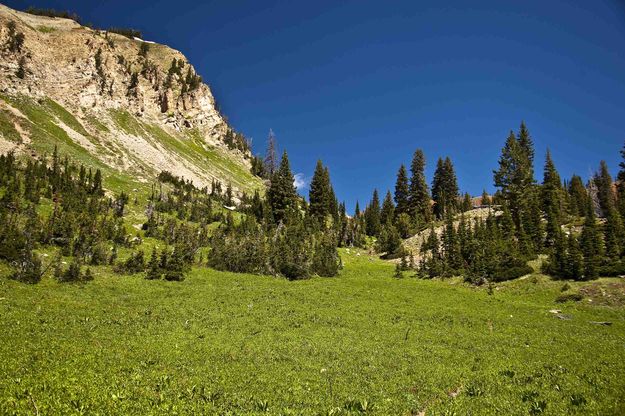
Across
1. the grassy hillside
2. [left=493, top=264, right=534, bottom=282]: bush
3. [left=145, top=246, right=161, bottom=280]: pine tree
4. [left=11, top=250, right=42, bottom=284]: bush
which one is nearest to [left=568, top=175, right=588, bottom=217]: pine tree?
[left=493, top=264, right=534, bottom=282]: bush

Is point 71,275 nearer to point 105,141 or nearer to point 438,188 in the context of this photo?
point 105,141

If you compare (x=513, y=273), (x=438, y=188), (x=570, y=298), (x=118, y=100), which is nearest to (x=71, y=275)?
(x=570, y=298)

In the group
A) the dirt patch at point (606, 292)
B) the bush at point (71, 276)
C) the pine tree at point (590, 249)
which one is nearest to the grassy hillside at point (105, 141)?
the bush at point (71, 276)

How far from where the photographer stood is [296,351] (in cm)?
2145

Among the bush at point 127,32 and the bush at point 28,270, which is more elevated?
the bush at point 127,32

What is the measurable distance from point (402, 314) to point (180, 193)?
58078mm

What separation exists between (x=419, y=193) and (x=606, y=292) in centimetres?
5653

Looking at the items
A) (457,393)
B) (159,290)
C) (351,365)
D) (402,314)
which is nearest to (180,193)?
(159,290)

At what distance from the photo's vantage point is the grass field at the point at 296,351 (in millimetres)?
13078

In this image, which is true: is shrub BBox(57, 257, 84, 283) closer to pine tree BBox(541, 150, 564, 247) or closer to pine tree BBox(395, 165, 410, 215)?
pine tree BBox(541, 150, 564, 247)

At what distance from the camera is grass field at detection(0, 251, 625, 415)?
1308cm

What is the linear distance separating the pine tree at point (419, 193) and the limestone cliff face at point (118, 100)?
53.9 m

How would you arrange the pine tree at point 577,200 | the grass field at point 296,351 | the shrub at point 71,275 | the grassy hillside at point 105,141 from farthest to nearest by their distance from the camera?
the pine tree at point 577,200 < the grassy hillside at point 105,141 < the shrub at point 71,275 < the grass field at point 296,351

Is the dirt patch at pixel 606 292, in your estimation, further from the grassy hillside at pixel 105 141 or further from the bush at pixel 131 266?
the grassy hillside at pixel 105 141
